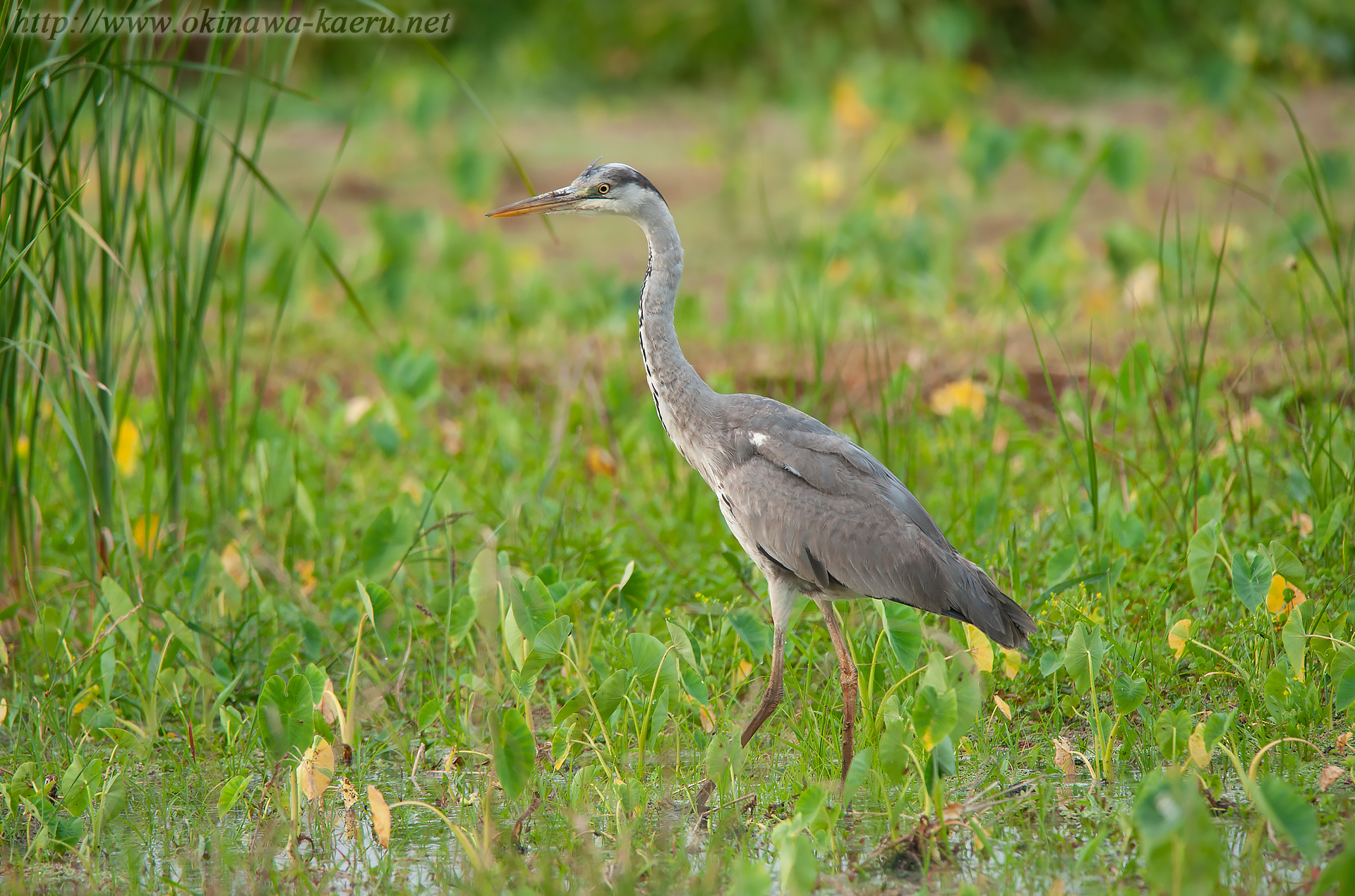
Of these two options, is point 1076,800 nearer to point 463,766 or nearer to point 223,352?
point 463,766

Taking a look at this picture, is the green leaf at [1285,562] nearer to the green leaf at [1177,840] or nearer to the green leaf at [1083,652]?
the green leaf at [1083,652]

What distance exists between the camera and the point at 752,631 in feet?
9.70

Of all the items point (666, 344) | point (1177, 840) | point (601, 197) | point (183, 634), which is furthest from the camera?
point (601, 197)

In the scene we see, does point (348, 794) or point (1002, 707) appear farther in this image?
point (1002, 707)

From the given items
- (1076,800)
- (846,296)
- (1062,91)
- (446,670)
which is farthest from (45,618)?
(1062,91)

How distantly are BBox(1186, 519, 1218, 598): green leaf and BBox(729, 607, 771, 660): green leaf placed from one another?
102 centimetres

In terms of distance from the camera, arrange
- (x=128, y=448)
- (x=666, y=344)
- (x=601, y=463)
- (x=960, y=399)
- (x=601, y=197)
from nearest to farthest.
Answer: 1. (x=666, y=344)
2. (x=601, y=197)
3. (x=128, y=448)
4. (x=601, y=463)
5. (x=960, y=399)

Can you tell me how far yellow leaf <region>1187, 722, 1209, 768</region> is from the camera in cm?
237

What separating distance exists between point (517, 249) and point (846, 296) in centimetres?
189

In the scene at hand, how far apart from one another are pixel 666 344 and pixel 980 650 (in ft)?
3.43

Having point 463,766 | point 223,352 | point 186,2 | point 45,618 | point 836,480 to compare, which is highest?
point 186,2

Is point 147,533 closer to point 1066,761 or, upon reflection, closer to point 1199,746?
point 1066,761

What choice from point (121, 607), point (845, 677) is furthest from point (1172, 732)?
point (121, 607)

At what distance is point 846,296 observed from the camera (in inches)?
224
